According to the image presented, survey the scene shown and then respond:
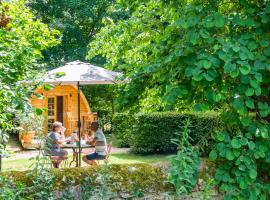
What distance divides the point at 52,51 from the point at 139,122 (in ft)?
29.9

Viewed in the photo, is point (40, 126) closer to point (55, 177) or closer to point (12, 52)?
point (55, 177)

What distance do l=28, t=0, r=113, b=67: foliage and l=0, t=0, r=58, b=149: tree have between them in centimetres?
1493

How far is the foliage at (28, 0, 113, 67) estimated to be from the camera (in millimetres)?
19234

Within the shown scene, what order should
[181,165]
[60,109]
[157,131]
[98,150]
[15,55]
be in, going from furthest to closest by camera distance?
[60,109] < [157,131] < [98,150] < [15,55] < [181,165]

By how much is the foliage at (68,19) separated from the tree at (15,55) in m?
14.9

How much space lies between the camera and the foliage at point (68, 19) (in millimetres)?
19234

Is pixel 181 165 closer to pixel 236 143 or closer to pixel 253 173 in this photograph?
pixel 236 143

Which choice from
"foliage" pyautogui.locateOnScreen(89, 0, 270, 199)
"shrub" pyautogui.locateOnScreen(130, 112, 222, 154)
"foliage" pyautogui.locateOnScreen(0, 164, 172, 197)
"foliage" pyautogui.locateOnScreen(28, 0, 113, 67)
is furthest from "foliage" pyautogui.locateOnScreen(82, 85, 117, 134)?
"foliage" pyautogui.locateOnScreen(89, 0, 270, 199)

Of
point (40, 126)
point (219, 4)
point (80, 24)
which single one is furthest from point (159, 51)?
point (80, 24)

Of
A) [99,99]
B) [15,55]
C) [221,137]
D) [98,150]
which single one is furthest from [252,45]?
[99,99]

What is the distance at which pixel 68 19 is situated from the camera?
20031 mm

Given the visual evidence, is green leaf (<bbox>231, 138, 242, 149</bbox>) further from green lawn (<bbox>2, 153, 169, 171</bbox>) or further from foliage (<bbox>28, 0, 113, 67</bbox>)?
foliage (<bbox>28, 0, 113, 67</bbox>)

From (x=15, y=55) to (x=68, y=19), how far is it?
17063mm

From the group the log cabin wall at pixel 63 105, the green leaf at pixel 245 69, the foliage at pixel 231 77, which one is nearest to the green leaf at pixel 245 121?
the foliage at pixel 231 77
